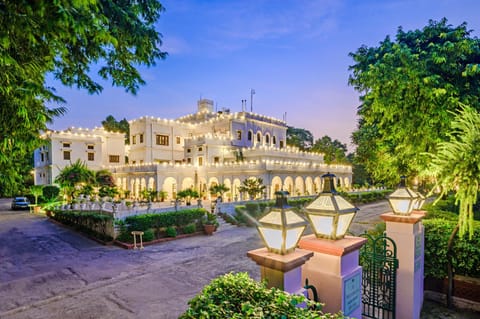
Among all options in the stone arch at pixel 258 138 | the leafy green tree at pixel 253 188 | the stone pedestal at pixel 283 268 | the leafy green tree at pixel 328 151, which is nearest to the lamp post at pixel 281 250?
the stone pedestal at pixel 283 268

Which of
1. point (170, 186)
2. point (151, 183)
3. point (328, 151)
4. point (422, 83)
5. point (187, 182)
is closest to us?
point (422, 83)

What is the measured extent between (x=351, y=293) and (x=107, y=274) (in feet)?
27.6

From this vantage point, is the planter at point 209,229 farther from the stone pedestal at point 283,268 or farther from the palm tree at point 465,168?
the stone pedestal at point 283,268

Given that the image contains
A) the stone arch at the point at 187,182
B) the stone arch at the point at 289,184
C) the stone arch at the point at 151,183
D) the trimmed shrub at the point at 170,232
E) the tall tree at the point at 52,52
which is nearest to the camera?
the tall tree at the point at 52,52

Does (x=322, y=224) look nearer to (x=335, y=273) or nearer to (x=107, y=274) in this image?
(x=335, y=273)

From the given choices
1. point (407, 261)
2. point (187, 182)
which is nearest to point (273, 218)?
point (407, 261)

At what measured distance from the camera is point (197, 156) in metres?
29.5

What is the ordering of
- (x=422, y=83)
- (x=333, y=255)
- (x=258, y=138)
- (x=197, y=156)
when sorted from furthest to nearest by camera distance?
1. (x=258, y=138)
2. (x=197, y=156)
3. (x=422, y=83)
4. (x=333, y=255)

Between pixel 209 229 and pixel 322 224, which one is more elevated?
pixel 322 224

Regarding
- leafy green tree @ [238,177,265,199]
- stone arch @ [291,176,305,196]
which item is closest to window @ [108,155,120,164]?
leafy green tree @ [238,177,265,199]

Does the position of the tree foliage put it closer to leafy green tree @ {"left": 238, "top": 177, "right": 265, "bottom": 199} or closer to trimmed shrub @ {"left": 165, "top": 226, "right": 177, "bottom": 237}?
trimmed shrub @ {"left": 165, "top": 226, "right": 177, "bottom": 237}

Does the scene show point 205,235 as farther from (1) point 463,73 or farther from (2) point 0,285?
(1) point 463,73

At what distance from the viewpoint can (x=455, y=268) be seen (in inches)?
232

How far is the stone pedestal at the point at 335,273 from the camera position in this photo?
2.73 meters
